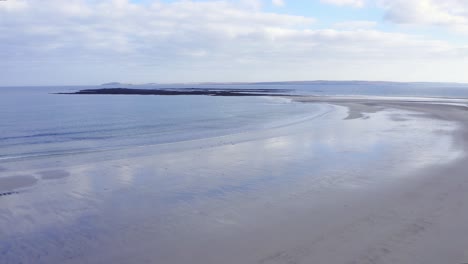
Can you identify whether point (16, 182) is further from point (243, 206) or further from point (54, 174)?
point (243, 206)

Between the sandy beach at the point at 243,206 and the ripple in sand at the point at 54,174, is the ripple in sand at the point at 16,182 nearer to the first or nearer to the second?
the sandy beach at the point at 243,206

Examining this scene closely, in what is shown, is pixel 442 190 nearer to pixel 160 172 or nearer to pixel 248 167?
pixel 248 167

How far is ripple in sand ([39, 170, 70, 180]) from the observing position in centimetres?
1273

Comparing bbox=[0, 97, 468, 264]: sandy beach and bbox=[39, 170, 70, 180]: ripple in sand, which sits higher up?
bbox=[0, 97, 468, 264]: sandy beach

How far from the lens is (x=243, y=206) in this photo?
9086mm

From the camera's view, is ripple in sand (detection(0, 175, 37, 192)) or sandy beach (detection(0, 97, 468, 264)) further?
ripple in sand (detection(0, 175, 37, 192))

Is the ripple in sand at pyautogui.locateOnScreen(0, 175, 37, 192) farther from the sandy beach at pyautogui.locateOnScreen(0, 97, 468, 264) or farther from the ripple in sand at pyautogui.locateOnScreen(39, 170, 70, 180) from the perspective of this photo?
the ripple in sand at pyautogui.locateOnScreen(39, 170, 70, 180)

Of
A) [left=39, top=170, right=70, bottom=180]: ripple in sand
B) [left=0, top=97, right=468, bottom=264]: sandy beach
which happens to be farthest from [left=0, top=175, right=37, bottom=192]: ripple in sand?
[left=39, top=170, right=70, bottom=180]: ripple in sand

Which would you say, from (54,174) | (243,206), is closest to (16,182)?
(54,174)

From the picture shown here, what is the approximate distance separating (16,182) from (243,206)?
299 inches

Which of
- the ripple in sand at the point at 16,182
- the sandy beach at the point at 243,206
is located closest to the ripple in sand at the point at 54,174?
the sandy beach at the point at 243,206

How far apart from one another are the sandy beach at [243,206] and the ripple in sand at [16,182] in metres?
0.07

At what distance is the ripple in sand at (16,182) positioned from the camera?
11562mm

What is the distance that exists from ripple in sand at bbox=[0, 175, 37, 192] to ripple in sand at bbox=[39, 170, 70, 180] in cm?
37
